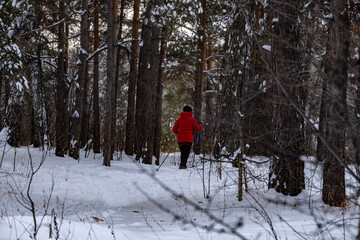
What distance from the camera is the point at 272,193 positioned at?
19.8 ft

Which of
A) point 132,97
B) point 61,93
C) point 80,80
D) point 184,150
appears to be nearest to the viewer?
point 184,150

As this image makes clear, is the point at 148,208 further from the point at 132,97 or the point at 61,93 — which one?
the point at 132,97

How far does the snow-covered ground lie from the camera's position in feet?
12.4

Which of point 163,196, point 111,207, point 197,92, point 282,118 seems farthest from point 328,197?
point 197,92

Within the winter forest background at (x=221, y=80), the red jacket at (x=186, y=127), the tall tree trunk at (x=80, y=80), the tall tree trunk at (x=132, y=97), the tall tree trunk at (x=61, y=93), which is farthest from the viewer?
the tall tree trunk at (x=132, y=97)

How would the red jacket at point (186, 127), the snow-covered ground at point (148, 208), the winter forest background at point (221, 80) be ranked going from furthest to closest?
the red jacket at point (186, 127) → the winter forest background at point (221, 80) → the snow-covered ground at point (148, 208)

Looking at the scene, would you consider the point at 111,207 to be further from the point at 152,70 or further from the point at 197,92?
the point at 197,92

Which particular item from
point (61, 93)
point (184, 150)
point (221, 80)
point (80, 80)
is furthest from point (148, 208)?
point (61, 93)

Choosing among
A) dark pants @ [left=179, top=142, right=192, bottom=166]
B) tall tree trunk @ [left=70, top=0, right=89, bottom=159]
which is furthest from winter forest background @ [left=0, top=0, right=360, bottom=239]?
dark pants @ [left=179, top=142, right=192, bottom=166]

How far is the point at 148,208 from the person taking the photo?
6375 millimetres

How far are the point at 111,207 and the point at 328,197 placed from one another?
372 cm

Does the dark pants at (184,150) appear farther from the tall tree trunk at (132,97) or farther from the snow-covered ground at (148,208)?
the tall tree trunk at (132,97)

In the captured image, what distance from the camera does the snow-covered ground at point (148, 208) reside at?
3794mm

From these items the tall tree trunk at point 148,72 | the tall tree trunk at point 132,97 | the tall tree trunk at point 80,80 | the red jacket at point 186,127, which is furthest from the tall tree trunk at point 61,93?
the red jacket at point 186,127
